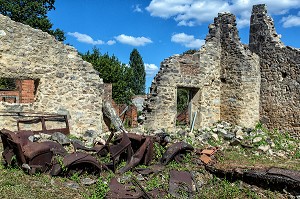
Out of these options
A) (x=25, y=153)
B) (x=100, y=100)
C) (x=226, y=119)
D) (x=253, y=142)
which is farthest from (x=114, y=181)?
(x=226, y=119)

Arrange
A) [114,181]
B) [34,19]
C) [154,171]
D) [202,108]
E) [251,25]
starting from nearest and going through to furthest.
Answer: [114,181]
[154,171]
[202,108]
[251,25]
[34,19]

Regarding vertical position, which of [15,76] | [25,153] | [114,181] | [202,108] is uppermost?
[15,76]

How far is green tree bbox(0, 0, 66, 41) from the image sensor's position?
26552 millimetres

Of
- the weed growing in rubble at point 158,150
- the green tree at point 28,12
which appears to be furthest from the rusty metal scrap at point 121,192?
the green tree at point 28,12

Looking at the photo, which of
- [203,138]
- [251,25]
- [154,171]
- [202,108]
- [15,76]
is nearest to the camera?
[154,171]

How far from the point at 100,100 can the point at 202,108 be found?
144 inches

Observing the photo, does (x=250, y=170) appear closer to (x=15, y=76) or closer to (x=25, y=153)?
(x=25, y=153)

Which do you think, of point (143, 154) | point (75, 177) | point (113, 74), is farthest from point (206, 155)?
point (113, 74)

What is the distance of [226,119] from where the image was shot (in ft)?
42.1

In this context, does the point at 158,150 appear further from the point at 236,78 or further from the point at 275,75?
the point at 275,75

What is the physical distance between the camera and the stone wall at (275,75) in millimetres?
12062

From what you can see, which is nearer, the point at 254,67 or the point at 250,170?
the point at 250,170

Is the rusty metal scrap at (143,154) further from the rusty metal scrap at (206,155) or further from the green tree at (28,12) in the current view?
the green tree at (28,12)

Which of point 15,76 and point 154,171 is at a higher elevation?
point 15,76
